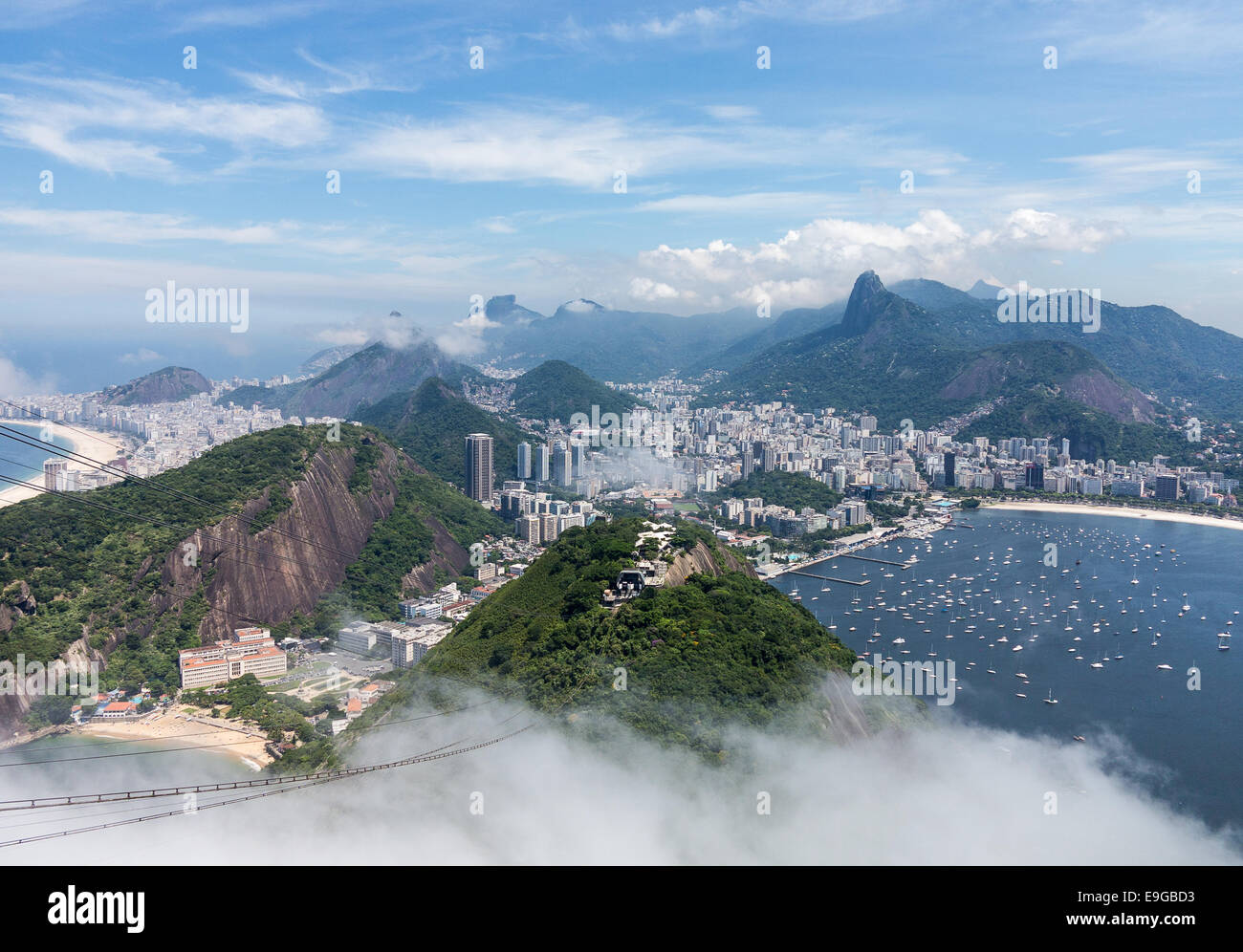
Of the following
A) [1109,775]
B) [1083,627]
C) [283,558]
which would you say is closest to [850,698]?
[1109,775]

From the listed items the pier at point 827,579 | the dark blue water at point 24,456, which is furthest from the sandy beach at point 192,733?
the dark blue water at point 24,456

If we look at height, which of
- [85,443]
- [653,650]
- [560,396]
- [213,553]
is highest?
[560,396]

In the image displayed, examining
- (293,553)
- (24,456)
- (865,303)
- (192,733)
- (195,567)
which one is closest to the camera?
(192,733)

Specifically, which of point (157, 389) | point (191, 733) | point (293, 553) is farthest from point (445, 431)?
point (157, 389)

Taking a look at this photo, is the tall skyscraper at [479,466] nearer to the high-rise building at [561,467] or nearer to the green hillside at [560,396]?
the high-rise building at [561,467]

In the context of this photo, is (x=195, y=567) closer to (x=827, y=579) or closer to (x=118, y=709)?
(x=118, y=709)
